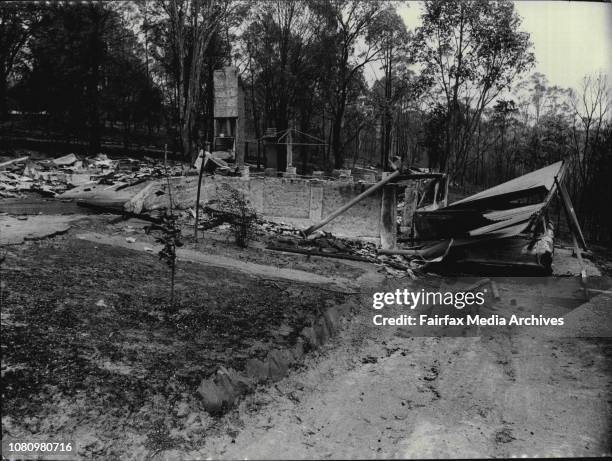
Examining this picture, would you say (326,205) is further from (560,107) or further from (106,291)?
(560,107)

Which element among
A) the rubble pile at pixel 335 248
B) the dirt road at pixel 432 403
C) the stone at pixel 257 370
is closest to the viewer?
the dirt road at pixel 432 403

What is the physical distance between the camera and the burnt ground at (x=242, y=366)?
11.0 ft

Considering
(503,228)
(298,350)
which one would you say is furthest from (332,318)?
(503,228)

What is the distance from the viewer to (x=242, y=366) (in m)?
4.12

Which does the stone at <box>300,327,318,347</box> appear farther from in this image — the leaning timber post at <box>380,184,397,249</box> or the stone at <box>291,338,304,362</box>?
the leaning timber post at <box>380,184,397,249</box>

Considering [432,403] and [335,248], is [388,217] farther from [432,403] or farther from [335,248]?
[432,403]

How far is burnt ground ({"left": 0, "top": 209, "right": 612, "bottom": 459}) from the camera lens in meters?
3.34

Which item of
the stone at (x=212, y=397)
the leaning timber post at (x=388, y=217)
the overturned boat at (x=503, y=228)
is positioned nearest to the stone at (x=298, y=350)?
the stone at (x=212, y=397)

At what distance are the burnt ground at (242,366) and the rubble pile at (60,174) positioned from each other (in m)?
4.26

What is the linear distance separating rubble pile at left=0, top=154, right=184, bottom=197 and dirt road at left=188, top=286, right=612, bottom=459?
7.13 m

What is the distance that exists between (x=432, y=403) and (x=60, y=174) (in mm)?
9895

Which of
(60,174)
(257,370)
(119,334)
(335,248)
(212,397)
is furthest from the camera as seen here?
(60,174)

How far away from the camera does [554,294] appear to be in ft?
22.6

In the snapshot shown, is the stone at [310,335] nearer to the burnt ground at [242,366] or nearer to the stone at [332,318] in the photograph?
the burnt ground at [242,366]
